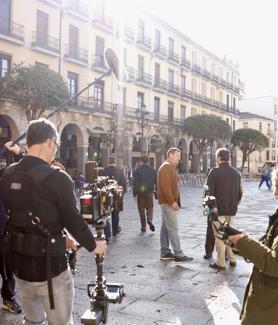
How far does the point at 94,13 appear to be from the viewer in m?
29.7

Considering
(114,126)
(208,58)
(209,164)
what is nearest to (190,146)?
(209,164)

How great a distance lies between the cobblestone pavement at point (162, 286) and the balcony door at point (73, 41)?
2155 centimetres

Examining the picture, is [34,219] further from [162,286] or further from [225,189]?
[225,189]

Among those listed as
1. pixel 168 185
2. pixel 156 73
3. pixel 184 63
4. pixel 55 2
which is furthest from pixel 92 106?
pixel 168 185

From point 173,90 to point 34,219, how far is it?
124 feet

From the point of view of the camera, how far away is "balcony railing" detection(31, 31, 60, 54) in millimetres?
25034

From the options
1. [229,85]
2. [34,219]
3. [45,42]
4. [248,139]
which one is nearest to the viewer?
[34,219]

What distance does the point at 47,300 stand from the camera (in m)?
2.57

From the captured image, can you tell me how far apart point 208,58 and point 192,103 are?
712 centimetres

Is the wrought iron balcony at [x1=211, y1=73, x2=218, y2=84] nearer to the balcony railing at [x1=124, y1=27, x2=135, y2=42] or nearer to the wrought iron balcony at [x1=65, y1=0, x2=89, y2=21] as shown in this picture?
the balcony railing at [x1=124, y1=27, x2=135, y2=42]

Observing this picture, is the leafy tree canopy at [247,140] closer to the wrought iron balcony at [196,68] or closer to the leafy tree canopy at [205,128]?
the leafy tree canopy at [205,128]

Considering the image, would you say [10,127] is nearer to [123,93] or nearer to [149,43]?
[123,93]

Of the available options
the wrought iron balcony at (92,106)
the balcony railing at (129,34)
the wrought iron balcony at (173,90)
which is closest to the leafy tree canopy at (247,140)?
the wrought iron balcony at (173,90)

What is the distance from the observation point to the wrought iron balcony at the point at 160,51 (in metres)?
36.9
